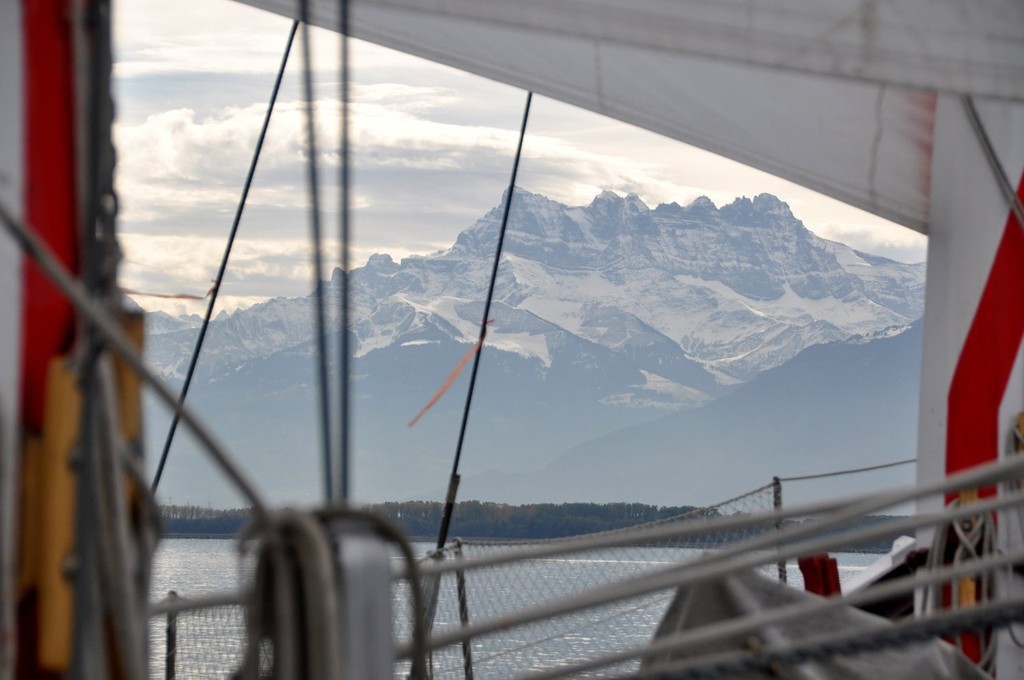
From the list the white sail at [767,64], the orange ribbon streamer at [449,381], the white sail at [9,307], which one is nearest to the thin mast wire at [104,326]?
the white sail at [9,307]

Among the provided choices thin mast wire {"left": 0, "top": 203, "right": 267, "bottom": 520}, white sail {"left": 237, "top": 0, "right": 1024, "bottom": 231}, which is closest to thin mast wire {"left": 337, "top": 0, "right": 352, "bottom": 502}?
thin mast wire {"left": 0, "top": 203, "right": 267, "bottom": 520}

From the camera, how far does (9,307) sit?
3.84ft

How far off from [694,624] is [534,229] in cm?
13070

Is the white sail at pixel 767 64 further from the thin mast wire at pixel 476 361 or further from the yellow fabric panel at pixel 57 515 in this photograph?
the yellow fabric panel at pixel 57 515

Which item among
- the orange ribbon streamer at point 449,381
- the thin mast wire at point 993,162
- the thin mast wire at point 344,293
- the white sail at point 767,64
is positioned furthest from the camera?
the orange ribbon streamer at point 449,381

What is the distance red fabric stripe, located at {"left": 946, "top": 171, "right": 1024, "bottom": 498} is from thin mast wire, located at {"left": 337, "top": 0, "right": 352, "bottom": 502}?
1.93 m

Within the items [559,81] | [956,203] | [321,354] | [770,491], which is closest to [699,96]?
[559,81]

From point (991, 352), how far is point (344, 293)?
1983mm

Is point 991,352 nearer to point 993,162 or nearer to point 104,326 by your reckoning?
point 993,162

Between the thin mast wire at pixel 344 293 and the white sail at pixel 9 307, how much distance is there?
0.95 ft

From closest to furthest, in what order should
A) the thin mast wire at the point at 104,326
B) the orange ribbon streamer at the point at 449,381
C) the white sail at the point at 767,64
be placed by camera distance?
the thin mast wire at the point at 104,326 → the white sail at the point at 767,64 → the orange ribbon streamer at the point at 449,381

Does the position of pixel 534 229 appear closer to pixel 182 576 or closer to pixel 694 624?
pixel 182 576

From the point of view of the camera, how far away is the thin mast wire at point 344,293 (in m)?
1.22

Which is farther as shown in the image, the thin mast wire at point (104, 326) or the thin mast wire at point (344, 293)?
the thin mast wire at point (344, 293)
